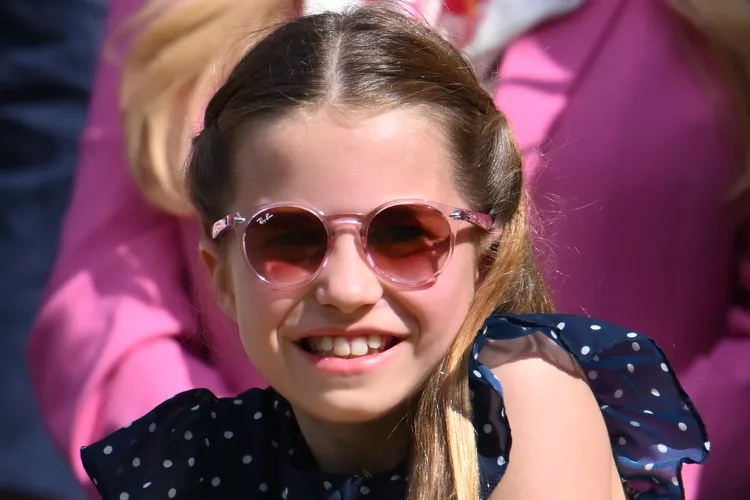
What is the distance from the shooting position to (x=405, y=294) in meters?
0.93

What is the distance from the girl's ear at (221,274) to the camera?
1064mm

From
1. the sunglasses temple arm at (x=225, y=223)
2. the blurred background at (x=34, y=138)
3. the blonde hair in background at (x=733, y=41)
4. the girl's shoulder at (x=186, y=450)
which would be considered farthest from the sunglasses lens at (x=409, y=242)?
the blurred background at (x=34, y=138)

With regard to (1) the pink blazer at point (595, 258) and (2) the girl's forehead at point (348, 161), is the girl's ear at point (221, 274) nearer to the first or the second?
(2) the girl's forehead at point (348, 161)

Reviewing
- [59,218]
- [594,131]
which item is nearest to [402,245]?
[594,131]

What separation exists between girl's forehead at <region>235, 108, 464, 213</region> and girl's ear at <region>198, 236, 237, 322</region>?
0.10 metres

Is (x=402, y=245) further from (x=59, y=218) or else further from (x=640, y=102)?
(x=59, y=218)


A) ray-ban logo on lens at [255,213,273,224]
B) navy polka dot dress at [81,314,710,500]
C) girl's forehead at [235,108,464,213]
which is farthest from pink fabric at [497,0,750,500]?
ray-ban logo on lens at [255,213,273,224]

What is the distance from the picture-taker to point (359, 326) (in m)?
→ 0.92

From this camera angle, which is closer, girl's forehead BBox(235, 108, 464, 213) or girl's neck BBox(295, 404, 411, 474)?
Result: girl's forehead BBox(235, 108, 464, 213)

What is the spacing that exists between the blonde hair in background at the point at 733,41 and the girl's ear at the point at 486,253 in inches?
16.5

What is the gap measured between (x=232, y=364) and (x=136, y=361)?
0.14 m

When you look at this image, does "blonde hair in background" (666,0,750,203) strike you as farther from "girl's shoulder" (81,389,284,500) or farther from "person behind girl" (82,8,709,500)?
"girl's shoulder" (81,389,284,500)

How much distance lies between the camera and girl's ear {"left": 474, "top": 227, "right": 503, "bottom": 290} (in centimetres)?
102

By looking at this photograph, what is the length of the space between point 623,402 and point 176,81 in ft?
2.79
